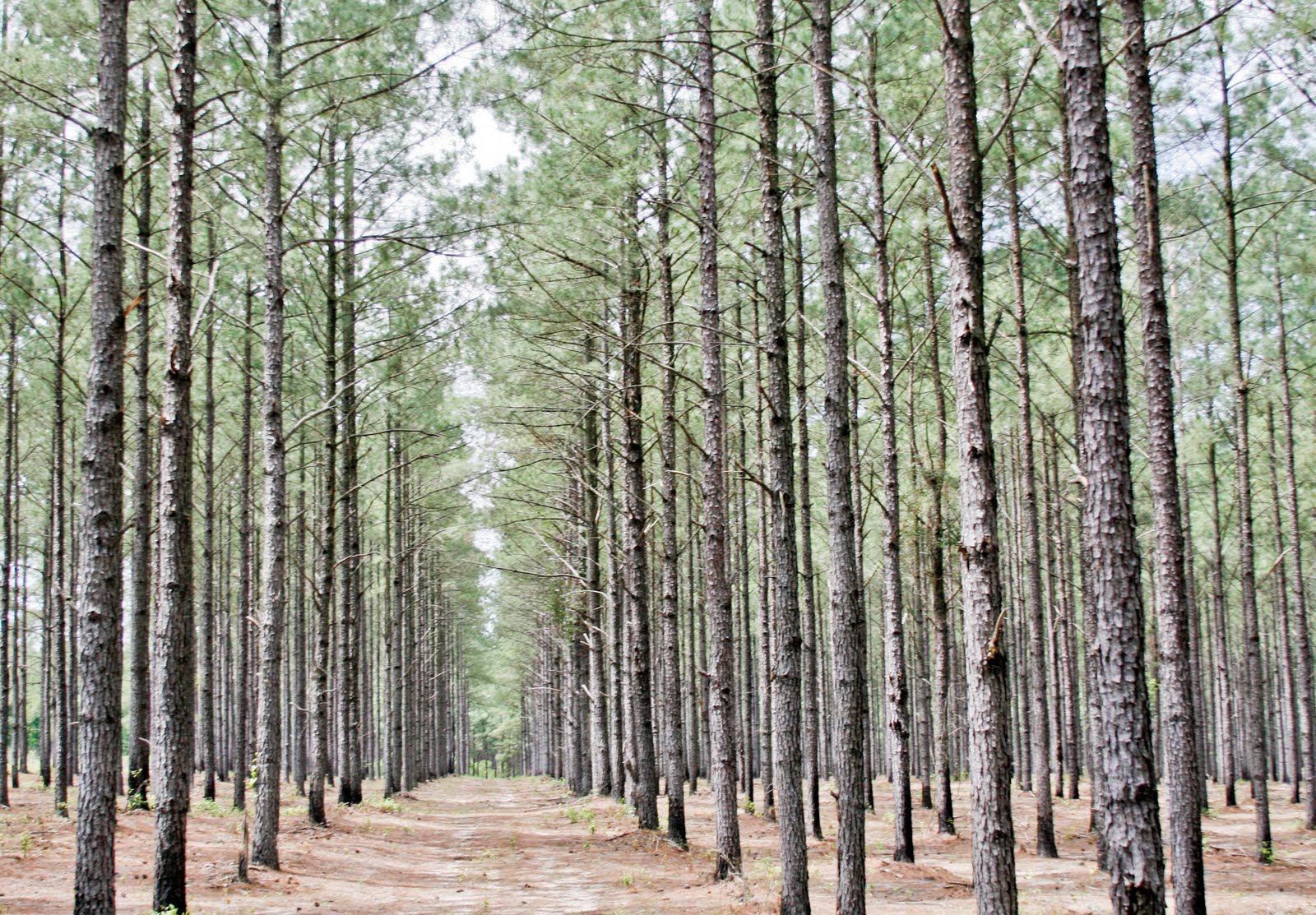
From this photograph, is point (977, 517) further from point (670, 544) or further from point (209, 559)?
point (209, 559)

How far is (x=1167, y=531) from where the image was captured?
862cm

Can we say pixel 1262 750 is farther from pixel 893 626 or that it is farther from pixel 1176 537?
pixel 1176 537

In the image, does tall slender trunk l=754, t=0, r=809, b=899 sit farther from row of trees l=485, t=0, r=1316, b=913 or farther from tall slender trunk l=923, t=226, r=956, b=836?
tall slender trunk l=923, t=226, r=956, b=836

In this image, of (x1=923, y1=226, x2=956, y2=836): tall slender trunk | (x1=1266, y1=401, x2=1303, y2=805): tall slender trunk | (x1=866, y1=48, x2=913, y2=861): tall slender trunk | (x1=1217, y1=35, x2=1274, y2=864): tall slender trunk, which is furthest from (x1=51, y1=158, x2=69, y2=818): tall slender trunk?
(x1=1266, y1=401, x2=1303, y2=805): tall slender trunk

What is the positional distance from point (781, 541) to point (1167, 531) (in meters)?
3.71

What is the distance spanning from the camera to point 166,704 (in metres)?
7.47

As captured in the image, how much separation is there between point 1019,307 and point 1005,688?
27.3 feet

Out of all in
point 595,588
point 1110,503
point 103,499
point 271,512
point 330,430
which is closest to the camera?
point 1110,503

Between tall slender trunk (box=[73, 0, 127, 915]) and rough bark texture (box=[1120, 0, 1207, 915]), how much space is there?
7.55 meters

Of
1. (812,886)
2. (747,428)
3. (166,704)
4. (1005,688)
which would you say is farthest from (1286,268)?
(166,704)

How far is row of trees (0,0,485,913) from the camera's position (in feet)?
20.5

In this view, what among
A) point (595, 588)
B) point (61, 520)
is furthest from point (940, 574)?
point (61, 520)

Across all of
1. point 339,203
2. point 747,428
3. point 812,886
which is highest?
point 339,203

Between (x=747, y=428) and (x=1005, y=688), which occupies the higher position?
(x=747, y=428)
